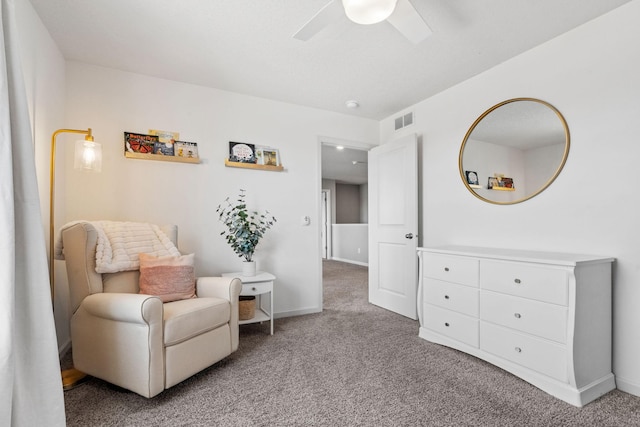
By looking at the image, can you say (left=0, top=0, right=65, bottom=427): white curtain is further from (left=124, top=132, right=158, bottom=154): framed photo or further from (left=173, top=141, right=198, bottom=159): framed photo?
(left=173, top=141, right=198, bottom=159): framed photo

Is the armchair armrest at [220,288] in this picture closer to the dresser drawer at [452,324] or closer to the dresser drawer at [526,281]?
the dresser drawer at [452,324]

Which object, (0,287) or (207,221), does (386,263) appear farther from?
(0,287)

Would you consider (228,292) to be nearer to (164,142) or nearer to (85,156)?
(85,156)

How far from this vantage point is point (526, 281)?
6.25ft

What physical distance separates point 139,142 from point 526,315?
324 centimetres

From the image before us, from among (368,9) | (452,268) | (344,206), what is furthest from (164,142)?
(344,206)

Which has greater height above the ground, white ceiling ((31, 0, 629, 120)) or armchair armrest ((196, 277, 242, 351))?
white ceiling ((31, 0, 629, 120))

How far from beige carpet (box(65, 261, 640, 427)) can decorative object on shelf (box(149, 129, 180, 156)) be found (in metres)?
1.82

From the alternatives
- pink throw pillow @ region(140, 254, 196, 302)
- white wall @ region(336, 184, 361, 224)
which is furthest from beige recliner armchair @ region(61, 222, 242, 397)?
white wall @ region(336, 184, 361, 224)

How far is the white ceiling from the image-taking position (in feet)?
6.05

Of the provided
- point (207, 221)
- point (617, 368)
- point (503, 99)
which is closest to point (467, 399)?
point (617, 368)

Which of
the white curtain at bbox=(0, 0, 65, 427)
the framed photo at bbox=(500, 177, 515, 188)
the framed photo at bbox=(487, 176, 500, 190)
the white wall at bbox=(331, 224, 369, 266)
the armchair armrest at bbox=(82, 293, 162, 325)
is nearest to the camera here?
the white curtain at bbox=(0, 0, 65, 427)

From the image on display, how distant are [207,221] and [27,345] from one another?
6.01ft

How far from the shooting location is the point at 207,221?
114 inches
